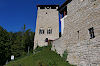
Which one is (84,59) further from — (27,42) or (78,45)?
(27,42)

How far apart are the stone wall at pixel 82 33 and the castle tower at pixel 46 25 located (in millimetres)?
12214

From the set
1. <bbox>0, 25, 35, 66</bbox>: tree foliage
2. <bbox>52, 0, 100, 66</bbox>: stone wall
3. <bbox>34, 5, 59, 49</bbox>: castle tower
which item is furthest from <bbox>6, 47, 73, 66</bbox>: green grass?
<bbox>0, 25, 35, 66</bbox>: tree foliage

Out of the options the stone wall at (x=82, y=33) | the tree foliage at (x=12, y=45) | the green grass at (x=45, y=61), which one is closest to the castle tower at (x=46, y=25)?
the tree foliage at (x=12, y=45)

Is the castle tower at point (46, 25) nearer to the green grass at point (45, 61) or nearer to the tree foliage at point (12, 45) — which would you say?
the tree foliage at point (12, 45)

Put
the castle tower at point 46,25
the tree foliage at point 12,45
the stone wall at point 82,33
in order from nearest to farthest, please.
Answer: the stone wall at point 82,33 → the castle tower at point 46,25 → the tree foliage at point 12,45

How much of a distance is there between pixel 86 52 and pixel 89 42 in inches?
39.7

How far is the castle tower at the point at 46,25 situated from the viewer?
24688mm

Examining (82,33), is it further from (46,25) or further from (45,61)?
(46,25)

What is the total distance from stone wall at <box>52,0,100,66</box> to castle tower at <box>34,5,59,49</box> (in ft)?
40.1

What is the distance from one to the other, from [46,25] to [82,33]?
16.8 metres

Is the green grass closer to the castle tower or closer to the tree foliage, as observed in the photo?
the castle tower

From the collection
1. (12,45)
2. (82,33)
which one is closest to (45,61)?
(82,33)

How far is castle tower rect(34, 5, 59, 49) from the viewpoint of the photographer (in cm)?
2469

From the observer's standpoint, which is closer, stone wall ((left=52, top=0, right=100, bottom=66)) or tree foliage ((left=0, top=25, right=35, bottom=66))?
stone wall ((left=52, top=0, right=100, bottom=66))
